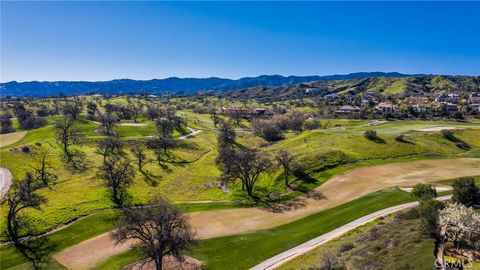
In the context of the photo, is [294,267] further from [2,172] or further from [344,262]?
[2,172]

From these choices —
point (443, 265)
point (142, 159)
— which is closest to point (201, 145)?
point (142, 159)

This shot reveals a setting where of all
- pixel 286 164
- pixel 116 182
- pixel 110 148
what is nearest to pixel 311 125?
pixel 286 164

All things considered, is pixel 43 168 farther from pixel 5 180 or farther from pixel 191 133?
pixel 191 133

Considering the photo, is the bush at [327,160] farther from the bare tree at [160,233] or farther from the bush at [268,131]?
the bush at [268,131]

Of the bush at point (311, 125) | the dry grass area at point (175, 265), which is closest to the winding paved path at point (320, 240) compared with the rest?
the dry grass area at point (175, 265)

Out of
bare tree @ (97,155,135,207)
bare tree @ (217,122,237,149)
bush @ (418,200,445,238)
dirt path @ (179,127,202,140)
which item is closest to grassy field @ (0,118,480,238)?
bare tree @ (97,155,135,207)

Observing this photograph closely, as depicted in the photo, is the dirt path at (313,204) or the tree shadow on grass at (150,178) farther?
the tree shadow on grass at (150,178)

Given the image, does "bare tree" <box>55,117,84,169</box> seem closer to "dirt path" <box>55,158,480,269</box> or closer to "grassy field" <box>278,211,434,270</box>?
"dirt path" <box>55,158,480,269</box>
